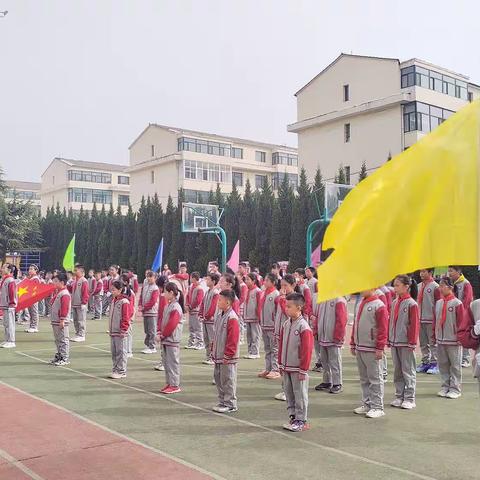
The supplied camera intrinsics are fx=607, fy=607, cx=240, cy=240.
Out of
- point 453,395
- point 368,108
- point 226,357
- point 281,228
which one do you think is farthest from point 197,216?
point 226,357

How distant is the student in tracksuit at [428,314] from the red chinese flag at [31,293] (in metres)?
8.60

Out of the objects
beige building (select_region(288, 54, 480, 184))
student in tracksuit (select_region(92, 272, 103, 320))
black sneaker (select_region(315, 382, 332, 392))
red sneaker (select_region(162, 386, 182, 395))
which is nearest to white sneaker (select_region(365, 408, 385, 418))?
black sneaker (select_region(315, 382, 332, 392))

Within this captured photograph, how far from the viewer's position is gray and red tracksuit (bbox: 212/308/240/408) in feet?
25.6

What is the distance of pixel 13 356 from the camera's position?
12.3 meters

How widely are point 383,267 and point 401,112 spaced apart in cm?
3348

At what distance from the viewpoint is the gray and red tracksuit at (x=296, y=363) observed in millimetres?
6953

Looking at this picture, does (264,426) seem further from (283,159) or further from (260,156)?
(283,159)

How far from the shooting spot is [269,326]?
1075 cm

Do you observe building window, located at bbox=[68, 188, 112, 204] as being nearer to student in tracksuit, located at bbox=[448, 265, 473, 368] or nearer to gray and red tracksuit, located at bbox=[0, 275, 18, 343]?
gray and red tracksuit, located at bbox=[0, 275, 18, 343]

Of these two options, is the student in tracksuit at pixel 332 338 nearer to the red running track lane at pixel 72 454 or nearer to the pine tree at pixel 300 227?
the red running track lane at pixel 72 454

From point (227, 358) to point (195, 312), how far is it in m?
5.92

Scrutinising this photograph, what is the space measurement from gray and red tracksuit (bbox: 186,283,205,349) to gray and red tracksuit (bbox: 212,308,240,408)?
5.39 meters

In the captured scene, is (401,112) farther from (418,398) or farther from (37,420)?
(37,420)

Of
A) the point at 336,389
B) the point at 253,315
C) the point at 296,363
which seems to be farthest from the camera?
the point at 253,315
